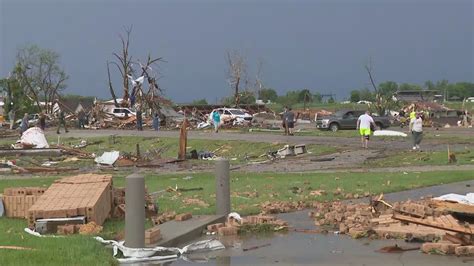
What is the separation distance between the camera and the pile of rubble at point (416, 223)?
30.9 ft

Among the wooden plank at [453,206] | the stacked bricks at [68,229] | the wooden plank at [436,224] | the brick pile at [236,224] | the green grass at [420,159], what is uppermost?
the wooden plank at [453,206]

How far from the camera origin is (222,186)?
12.3 metres

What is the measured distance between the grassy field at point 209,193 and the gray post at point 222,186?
33.4 inches

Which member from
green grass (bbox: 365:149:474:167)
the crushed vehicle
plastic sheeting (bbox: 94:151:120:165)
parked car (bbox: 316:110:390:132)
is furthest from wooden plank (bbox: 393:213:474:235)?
the crushed vehicle

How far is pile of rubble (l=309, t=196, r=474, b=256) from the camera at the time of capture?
371 inches

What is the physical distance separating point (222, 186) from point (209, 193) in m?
A: 4.36

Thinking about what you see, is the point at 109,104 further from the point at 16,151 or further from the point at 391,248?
the point at 391,248

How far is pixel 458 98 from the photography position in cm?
16325

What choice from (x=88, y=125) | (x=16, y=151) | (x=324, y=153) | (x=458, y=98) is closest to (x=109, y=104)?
Result: (x=88, y=125)

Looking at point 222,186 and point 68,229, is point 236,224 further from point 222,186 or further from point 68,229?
point 68,229

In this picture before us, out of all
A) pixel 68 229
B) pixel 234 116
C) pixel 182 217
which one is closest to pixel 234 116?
pixel 234 116

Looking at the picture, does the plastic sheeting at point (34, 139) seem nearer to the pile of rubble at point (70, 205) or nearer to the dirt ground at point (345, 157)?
the dirt ground at point (345, 157)

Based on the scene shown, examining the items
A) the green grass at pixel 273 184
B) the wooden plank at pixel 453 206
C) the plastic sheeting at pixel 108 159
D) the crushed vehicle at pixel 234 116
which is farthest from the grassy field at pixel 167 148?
the wooden plank at pixel 453 206

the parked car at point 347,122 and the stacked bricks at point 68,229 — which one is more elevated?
the parked car at point 347,122
